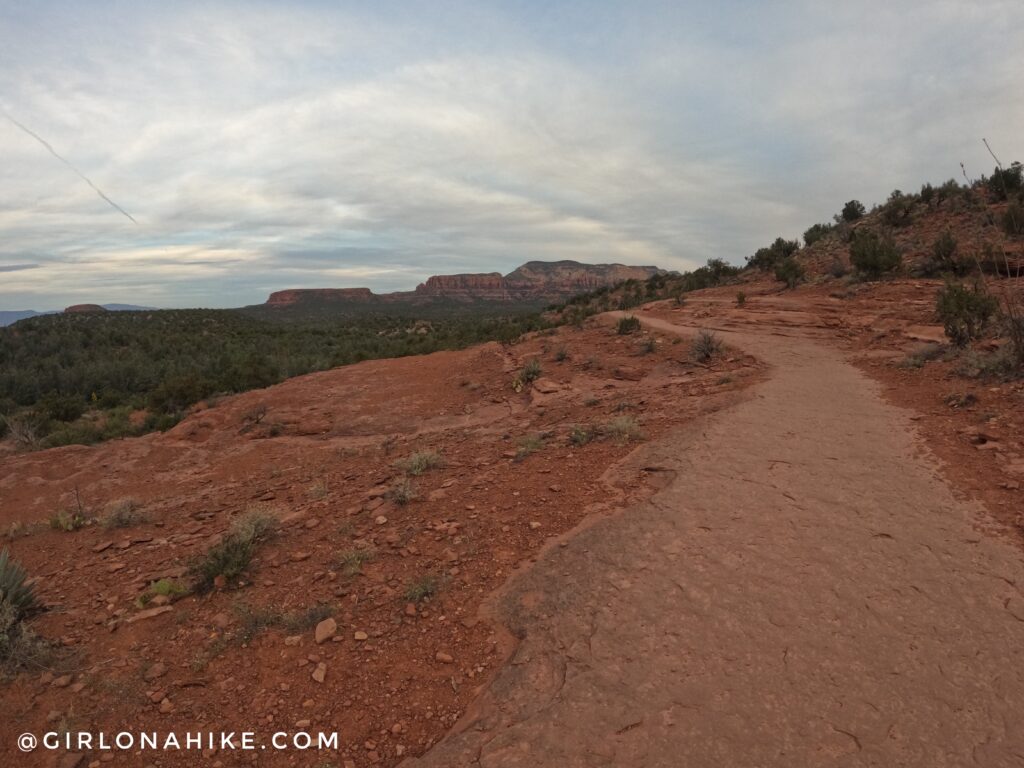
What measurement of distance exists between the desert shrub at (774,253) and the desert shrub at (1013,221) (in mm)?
9960

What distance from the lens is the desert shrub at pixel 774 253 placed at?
2736cm

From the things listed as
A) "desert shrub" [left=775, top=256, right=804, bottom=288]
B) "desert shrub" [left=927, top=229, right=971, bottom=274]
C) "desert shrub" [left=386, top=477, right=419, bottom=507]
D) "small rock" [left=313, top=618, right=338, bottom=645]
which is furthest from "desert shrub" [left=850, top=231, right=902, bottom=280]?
"small rock" [left=313, top=618, right=338, bottom=645]

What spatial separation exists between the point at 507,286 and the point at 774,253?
3854 inches

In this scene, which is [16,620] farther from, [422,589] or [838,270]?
[838,270]

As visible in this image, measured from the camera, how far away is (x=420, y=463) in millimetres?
6645

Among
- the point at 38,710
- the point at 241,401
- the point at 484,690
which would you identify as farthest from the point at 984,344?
the point at 241,401

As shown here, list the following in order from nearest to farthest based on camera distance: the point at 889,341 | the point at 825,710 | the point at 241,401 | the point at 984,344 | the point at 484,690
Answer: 1. the point at 825,710
2. the point at 484,690
3. the point at 984,344
4. the point at 889,341
5. the point at 241,401

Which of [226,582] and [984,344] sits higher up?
[984,344]

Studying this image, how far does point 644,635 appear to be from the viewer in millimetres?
3168

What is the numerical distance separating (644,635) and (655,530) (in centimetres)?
124

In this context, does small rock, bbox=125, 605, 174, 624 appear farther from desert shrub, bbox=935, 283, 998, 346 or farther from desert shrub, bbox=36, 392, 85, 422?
desert shrub, bbox=36, 392, 85, 422

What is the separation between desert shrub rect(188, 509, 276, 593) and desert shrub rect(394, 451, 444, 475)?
201 cm

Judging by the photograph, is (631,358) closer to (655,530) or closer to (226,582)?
(655,530)

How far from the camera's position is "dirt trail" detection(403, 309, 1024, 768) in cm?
244
